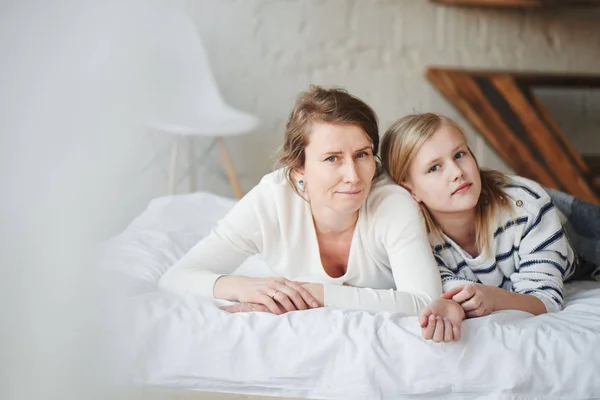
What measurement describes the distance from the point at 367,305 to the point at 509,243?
12.5 inches

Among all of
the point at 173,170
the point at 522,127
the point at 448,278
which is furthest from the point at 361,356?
the point at 522,127

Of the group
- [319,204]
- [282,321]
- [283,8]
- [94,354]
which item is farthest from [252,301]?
[283,8]

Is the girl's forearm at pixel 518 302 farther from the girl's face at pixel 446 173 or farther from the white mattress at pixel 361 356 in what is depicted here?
the girl's face at pixel 446 173

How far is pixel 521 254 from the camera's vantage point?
124 centimetres

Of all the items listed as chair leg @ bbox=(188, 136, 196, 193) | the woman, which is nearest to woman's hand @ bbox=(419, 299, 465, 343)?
the woman

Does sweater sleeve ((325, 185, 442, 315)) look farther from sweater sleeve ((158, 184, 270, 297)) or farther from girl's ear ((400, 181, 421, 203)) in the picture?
sweater sleeve ((158, 184, 270, 297))

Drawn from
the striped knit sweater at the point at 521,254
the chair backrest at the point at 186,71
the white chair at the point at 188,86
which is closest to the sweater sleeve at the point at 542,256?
the striped knit sweater at the point at 521,254

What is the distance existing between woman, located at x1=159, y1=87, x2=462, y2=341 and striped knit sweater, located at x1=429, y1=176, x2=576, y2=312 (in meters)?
0.11

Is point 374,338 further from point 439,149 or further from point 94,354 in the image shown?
point 94,354

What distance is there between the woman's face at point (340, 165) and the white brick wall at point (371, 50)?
6.12 feet

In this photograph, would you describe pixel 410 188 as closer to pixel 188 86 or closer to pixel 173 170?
pixel 173 170

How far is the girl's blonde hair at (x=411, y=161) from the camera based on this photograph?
1.24 meters

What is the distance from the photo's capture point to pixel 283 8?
3.02 metres

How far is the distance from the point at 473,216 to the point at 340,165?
0.99 feet
